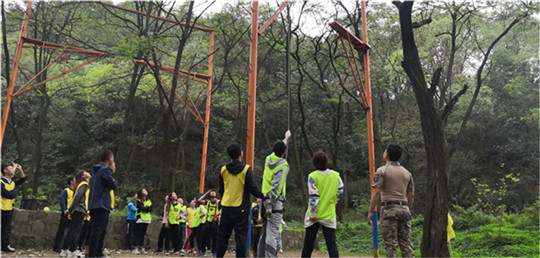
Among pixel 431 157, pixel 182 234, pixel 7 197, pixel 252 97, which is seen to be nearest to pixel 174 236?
pixel 182 234

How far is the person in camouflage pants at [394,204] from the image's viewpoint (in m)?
5.49

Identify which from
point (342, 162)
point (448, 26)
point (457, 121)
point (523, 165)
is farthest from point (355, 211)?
point (448, 26)

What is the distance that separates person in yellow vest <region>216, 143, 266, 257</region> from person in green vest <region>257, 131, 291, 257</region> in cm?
34

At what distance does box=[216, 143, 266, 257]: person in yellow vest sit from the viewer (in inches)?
216

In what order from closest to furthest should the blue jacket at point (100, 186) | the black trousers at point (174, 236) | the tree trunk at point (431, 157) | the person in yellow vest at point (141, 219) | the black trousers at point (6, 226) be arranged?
the blue jacket at point (100, 186) → the tree trunk at point (431, 157) → the black trousers at point (6, 226) → the person in yellow vest at point (141, 219) → the black trousers at point (174, 236)

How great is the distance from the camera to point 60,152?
25.7 meters

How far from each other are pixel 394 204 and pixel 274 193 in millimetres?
1703

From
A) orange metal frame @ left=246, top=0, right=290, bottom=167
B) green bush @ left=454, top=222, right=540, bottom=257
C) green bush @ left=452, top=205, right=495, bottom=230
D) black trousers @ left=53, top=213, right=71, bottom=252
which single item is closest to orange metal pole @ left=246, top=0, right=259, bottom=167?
orange metal frame @ left=246, top=0, right=290, bottom=167

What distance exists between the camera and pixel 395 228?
5.52 metres

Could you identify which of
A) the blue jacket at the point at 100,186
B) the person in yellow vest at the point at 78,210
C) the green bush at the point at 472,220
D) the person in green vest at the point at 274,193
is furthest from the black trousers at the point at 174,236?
the green bush at the point at 472,220

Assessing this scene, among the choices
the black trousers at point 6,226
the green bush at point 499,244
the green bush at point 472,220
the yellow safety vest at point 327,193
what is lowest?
the green bush at point 499,244

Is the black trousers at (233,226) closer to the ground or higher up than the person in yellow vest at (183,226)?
higher up

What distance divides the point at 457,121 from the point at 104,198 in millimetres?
23929

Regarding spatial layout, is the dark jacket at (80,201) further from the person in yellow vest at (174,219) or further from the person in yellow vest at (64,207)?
the person in yellow vest at (174,219)
